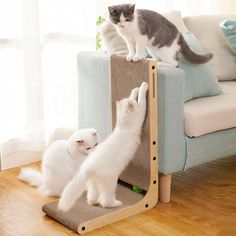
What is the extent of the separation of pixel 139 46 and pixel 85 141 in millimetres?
511

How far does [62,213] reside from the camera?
2137mm

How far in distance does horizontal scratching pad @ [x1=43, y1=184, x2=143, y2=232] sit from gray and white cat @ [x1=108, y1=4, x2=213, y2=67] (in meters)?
0.64

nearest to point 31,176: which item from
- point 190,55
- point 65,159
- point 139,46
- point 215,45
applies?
point 65,159

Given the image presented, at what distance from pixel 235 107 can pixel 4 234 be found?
1221 mm

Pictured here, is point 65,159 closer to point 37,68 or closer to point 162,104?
point 162,104

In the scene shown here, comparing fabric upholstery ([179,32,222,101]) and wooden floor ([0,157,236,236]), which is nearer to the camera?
wooden floor ([0,157,236,236])

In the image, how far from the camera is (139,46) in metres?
2.23

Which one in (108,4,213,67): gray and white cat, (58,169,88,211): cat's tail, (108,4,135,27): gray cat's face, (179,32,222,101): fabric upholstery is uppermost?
(108,4,135,27): gray cat's face

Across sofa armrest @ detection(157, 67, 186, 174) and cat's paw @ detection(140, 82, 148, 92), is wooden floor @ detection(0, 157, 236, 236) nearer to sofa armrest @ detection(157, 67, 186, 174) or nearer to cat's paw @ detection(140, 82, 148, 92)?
sofa armrest @ detection(157, 67, 186, 174)

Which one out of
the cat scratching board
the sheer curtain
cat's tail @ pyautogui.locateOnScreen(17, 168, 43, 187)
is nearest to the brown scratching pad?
the cat scratching board

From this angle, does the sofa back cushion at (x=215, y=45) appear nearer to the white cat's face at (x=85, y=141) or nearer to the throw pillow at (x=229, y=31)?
the throw pillow at (x=229, y=31)

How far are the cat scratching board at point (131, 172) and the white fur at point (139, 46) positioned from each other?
7 centimetres

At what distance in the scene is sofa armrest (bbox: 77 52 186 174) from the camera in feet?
7.11

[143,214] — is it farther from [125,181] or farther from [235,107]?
[235,107]
